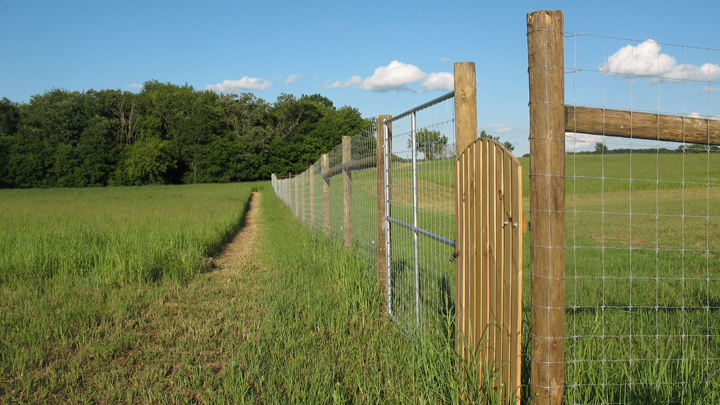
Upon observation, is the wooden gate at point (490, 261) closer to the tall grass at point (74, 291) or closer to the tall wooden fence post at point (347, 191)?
the tall grass at point (74, 291)

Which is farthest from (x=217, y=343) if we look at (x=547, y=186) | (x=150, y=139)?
(x=150, y=139)

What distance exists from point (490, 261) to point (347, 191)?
5180 millimetres

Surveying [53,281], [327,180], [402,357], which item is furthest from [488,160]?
[327,180]

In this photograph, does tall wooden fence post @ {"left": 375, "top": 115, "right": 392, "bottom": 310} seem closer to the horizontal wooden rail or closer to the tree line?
the horizontal wooden rail

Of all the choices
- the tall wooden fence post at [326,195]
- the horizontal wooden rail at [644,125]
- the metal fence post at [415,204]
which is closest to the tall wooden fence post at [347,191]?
the tall wooden fence post at [326,195]

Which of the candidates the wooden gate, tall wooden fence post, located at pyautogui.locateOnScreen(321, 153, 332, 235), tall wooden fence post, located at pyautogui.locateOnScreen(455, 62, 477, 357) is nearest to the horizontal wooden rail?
the wooden gate

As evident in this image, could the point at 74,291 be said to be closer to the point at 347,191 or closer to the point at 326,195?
the point at 347,191

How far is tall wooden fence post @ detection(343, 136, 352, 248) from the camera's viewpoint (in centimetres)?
727

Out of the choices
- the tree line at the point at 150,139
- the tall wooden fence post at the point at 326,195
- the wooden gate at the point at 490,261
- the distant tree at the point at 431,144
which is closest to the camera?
the wooden gate at the point at 490,261

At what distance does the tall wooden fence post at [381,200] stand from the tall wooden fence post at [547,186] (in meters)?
2.65

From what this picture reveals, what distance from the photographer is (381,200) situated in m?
4.92

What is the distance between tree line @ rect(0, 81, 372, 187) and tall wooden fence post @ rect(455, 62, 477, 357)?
67768 millimetres

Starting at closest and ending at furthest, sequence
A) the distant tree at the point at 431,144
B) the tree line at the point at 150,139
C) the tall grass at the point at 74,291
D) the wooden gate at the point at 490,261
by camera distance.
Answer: the wooden gate at the point at 490,261 → the distant tree at the point at 431,144 → the tall grass at the point at 74,291 → the tree line at the point at 150,139

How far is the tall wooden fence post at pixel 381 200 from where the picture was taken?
4.83 m
